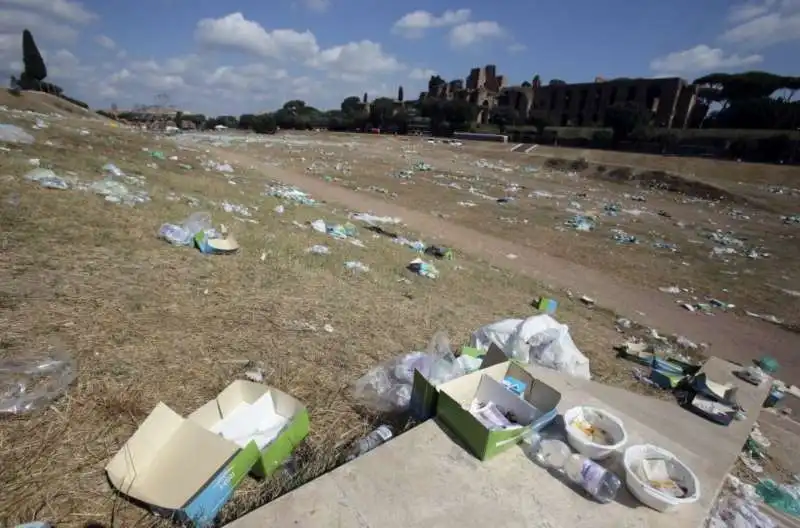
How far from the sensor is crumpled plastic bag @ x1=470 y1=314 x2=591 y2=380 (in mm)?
2867

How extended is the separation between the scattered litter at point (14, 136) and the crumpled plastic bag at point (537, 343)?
8.52 m

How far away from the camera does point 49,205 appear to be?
4.12 m

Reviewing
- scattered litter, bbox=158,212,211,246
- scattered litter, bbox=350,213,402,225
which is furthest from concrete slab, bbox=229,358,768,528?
scattered litter, bbox=350,213,402,225

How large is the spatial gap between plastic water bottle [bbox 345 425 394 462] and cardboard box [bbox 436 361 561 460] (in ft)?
0.94

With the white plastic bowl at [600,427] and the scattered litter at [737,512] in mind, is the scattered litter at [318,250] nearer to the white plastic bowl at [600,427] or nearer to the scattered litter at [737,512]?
the white plastic bowl at [600,427]

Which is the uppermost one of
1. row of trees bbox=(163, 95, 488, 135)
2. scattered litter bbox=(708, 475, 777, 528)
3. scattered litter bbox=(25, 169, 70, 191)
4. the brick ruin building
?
the brick ruin building

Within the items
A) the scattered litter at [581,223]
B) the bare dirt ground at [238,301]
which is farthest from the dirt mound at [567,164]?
the bare dirt ground at [238,301]

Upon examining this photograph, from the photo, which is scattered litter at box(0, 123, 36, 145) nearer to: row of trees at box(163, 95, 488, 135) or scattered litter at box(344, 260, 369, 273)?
scattered litter at box(344, 260, 369, 273)

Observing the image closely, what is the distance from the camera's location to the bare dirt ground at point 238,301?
5.85 feet

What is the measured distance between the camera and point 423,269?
5391mm

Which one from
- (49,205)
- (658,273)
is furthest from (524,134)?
(49,205)

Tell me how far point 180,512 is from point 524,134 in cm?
4402

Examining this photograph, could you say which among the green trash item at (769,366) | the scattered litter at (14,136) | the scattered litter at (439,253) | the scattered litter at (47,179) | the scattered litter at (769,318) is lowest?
the scattered litter at (769,318)

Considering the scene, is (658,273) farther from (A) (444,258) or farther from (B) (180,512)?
(B) (180,512)
